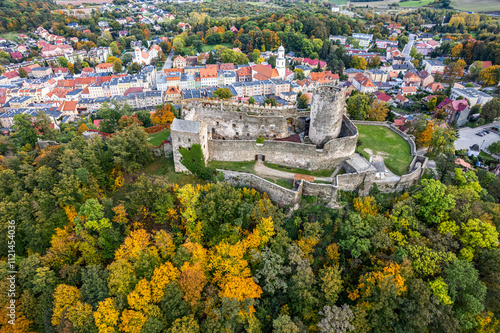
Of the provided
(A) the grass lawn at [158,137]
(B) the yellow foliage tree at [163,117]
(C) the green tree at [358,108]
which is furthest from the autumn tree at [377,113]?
(B) the yellow foliage tree at [163,117]

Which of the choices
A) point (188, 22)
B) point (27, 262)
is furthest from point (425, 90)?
point (188, 22)

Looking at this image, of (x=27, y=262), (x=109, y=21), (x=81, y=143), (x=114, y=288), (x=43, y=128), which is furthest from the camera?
(x=109, y=21)

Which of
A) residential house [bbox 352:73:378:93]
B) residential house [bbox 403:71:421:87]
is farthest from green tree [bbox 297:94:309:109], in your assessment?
residential house [bbox 403:71:421:87]

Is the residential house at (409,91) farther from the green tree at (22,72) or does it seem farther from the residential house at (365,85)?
the green tree at (22,72)

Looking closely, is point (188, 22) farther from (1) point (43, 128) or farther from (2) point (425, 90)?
(1) point (43, 128)

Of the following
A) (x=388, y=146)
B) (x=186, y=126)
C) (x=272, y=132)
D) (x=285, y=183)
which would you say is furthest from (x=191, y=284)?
(x=388, y=146)

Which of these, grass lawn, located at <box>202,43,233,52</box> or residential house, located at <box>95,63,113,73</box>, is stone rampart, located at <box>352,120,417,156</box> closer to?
residential house, located at <box>95,63,113,73</box>

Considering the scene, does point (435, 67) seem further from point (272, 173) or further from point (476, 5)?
point (476, 5)
